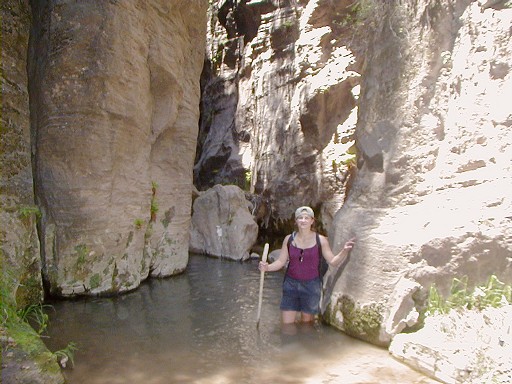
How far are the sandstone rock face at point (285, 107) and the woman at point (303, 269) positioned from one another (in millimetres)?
6700

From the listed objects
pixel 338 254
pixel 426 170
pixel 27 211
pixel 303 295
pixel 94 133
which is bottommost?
pixel 303 295

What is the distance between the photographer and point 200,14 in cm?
937

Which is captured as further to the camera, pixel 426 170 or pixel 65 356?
pixel 426 170

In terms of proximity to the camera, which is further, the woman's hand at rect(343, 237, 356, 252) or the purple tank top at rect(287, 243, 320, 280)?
the purple tank top at rect(287, 243, 320, 280)

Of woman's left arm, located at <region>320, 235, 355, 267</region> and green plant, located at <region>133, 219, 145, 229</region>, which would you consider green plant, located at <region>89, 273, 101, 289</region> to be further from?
woman's left arm, located at <region>320, 235, 355, 267</region>

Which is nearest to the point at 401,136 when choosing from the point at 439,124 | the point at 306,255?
the point at 439,124

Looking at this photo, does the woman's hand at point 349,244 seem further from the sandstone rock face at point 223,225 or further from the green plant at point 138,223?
the sandstone rock face at point 223,225

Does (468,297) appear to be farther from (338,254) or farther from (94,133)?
(94,133)

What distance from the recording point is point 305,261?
487 cm

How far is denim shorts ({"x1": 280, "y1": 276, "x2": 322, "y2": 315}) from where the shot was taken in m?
4.92

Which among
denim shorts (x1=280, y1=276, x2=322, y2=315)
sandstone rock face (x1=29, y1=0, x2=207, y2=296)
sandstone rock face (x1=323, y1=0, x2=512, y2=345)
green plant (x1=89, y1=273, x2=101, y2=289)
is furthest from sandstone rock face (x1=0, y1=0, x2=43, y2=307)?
sandstone rock face (x1=323, y1=0, x2=512, y2=345)

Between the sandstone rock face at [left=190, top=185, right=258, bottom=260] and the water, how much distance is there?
4.93 metres

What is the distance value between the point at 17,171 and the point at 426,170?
17.4ft

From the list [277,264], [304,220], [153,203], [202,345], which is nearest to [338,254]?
[304,220]
